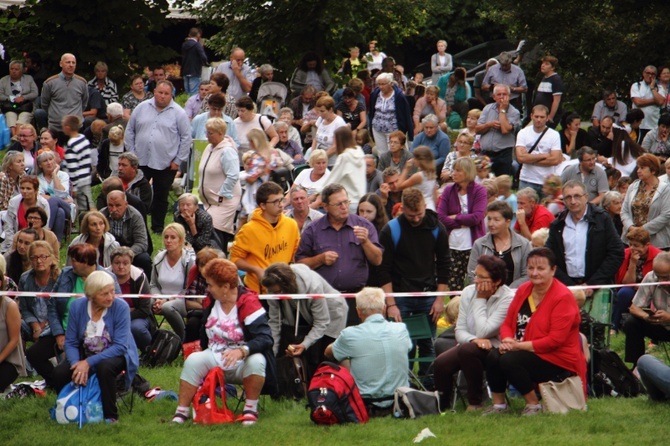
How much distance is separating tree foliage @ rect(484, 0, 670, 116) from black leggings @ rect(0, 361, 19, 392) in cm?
1397

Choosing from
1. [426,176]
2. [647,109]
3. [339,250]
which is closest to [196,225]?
[426,176]

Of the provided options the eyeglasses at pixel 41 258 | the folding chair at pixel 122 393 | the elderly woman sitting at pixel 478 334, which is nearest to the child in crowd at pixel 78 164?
the eyeglasses at pixel 41 258

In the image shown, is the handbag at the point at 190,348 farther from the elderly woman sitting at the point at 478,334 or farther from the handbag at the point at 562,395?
the handbag at the point at 562,395

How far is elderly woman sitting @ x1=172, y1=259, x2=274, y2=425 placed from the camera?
8.67 metres

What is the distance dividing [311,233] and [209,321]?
1574 mm

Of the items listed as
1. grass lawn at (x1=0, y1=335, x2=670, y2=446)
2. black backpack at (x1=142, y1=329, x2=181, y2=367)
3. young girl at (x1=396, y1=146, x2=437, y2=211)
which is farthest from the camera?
young girl at (x1=396, y1=146, x2=437, y2=211)

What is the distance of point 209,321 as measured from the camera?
884 cm

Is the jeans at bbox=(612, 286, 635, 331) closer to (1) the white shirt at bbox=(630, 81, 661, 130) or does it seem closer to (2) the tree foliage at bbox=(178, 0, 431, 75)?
(1) the white shirt at bbox=(630, 81, 661, 130)

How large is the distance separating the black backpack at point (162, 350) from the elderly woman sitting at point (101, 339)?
1.40 metres

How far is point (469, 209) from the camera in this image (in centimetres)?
1196

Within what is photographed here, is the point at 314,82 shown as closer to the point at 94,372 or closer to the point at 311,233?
the point at 311,233

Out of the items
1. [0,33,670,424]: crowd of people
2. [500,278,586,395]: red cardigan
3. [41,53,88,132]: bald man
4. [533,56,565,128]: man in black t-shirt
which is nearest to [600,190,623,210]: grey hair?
[0,33,670,424]: crowd of people

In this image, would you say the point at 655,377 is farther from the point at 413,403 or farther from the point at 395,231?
the point at 395,231

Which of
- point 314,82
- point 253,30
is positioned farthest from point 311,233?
point 253,30
